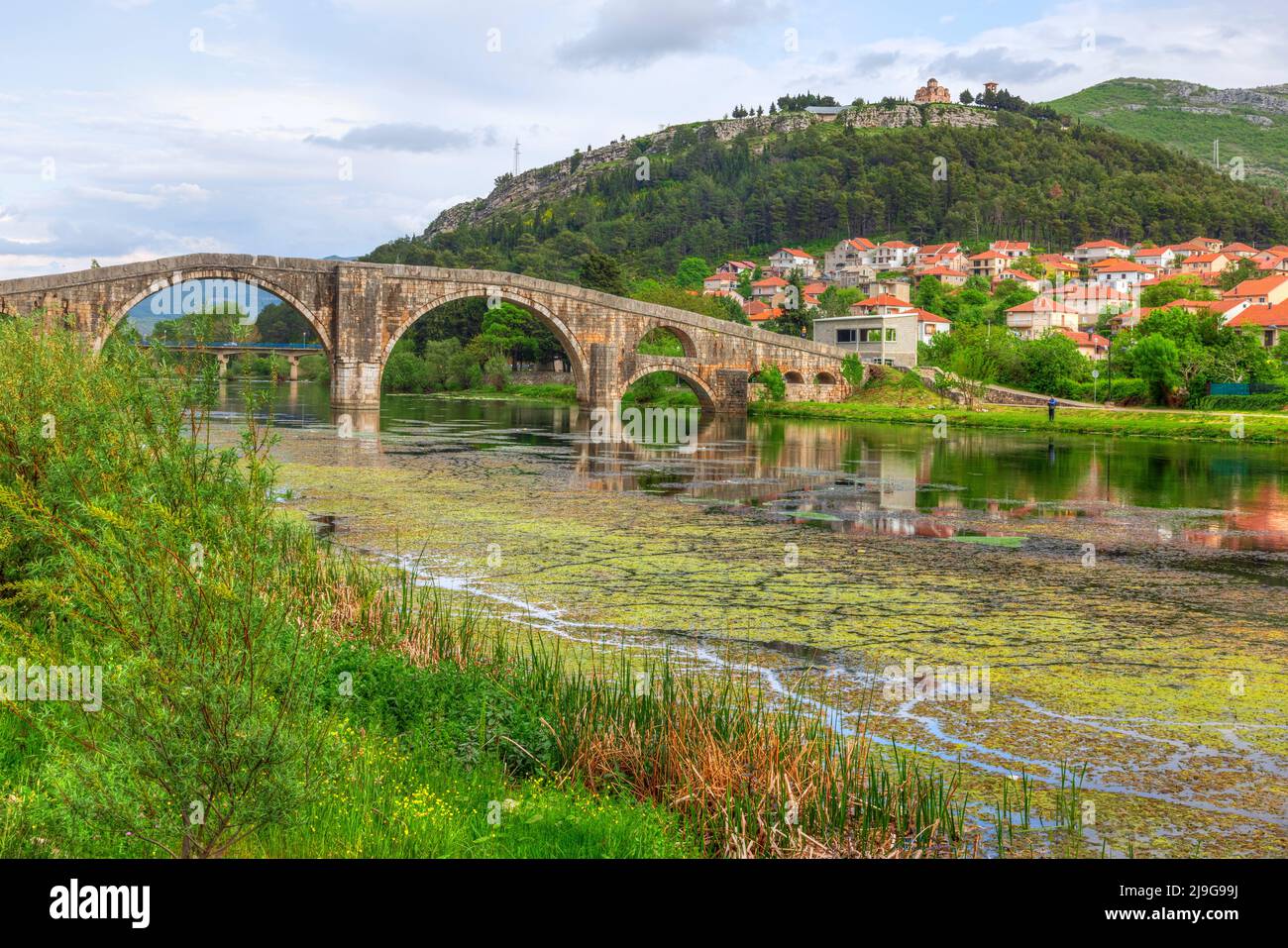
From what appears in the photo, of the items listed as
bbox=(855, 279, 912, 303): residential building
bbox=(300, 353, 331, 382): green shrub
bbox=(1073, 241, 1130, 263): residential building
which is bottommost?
bbox=(300, 353, 331, 382): green shrub

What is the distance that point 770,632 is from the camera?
28.4 feet

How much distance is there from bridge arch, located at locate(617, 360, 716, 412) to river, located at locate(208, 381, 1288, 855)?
24.5 metres

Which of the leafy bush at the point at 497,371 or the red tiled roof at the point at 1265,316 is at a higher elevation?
the red tiled roof at the point at 1265,316

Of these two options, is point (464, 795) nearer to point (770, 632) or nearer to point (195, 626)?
point (195, 626)

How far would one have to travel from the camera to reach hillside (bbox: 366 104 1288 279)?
4867 inches

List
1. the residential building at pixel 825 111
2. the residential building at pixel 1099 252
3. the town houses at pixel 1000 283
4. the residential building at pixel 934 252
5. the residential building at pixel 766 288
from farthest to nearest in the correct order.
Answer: the residential building at pixel 825 111 → the residential building at pixel 1099 252 → the residential building at pixel 934 252 → the residential building at pixel 766 288 → the town houses at pixel 1000 283

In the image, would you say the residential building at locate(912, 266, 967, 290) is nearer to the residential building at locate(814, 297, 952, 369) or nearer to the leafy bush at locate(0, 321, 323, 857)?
the residential building at locate(814, 297, 952, 369)

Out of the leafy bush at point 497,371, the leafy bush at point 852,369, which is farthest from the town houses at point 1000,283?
the leafy bush at point 497,371

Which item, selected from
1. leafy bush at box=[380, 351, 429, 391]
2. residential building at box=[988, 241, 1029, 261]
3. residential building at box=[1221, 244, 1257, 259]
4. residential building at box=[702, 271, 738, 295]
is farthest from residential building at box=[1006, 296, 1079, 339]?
leafy bush at box=[380, 351, 429, 391]

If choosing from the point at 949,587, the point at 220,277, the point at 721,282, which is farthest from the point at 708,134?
the point at 949,587

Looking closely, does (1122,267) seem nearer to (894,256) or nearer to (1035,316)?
(894,256)

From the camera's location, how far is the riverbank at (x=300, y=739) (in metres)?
3.61

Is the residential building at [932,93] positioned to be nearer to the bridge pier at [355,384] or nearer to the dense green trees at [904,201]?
the dense green trees at [904,201]

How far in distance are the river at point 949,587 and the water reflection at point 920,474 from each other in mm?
134
